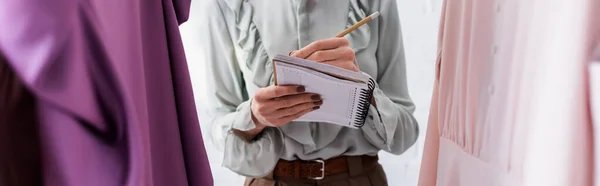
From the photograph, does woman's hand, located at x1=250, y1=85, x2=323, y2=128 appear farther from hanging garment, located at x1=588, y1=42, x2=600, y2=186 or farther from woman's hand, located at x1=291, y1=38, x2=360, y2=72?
hanging garment, located at x1=588, y1=42, x2=600, y2=186

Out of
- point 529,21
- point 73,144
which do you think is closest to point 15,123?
point 73,144

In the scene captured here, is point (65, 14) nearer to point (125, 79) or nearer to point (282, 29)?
point (125, 79)

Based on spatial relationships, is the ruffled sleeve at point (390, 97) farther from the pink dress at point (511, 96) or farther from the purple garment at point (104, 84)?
the purple garment at point (104, 84)

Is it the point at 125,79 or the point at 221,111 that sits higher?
the point at 125,79

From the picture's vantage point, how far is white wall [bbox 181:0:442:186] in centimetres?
147

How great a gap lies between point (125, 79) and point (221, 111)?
583mm

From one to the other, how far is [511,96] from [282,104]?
0.39 metres

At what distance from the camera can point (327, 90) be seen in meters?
0.81

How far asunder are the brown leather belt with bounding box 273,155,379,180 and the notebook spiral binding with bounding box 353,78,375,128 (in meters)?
0.09

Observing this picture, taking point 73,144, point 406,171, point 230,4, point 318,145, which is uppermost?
point 230,4

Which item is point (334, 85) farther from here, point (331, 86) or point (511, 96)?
point (511, 96)

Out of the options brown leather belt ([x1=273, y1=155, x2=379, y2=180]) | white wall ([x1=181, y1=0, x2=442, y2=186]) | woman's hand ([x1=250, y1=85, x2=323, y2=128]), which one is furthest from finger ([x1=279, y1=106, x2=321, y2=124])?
white wall ([x1=181, y1=0, x2=442, y2=186])

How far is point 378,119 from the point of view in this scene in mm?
913

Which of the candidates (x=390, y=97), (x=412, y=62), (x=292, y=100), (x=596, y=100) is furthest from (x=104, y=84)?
(x=412, y=62)
